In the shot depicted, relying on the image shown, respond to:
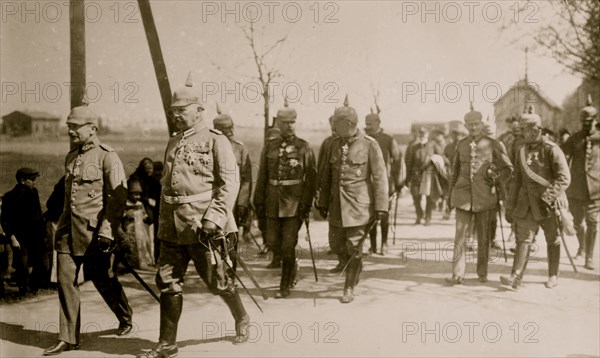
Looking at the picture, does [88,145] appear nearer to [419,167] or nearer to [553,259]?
[553,259]

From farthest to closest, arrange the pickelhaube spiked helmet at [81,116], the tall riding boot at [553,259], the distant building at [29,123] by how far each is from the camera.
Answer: the tall riding boot at [553,259], the distant building at [29,123], the pickelhaube spiked helmet at [81,116]

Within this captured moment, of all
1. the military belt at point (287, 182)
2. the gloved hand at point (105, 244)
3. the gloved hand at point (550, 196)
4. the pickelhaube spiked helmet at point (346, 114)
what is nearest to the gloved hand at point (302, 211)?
the military belt at point (287, 182)

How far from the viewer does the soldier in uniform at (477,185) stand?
760cm

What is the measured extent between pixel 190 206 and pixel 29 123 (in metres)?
2.72

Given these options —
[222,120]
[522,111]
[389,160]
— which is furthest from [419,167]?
[222,120]

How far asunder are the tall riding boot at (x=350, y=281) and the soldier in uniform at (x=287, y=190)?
2.10ft

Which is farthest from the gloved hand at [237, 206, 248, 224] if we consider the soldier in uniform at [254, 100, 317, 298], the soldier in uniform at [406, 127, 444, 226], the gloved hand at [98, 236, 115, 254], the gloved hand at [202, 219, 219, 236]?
the soldier in uniform at [406, 127, 444, 226]

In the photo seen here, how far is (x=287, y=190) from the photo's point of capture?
279 inches

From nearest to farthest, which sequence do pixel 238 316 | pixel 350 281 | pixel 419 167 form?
pixel 238 316 → pixel 350 281 → pixel 419 167

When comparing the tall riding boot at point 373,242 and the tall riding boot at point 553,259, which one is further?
the tall riding boot at point 373,242

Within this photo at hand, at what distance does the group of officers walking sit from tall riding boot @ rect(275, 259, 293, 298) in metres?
0.01

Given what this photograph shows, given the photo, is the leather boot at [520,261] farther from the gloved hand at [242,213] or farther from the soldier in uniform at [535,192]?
the gloved hand at [242,213]

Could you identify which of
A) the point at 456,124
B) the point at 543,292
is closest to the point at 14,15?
the point at 543,292

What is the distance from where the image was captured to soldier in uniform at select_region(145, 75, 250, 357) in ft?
16.6
